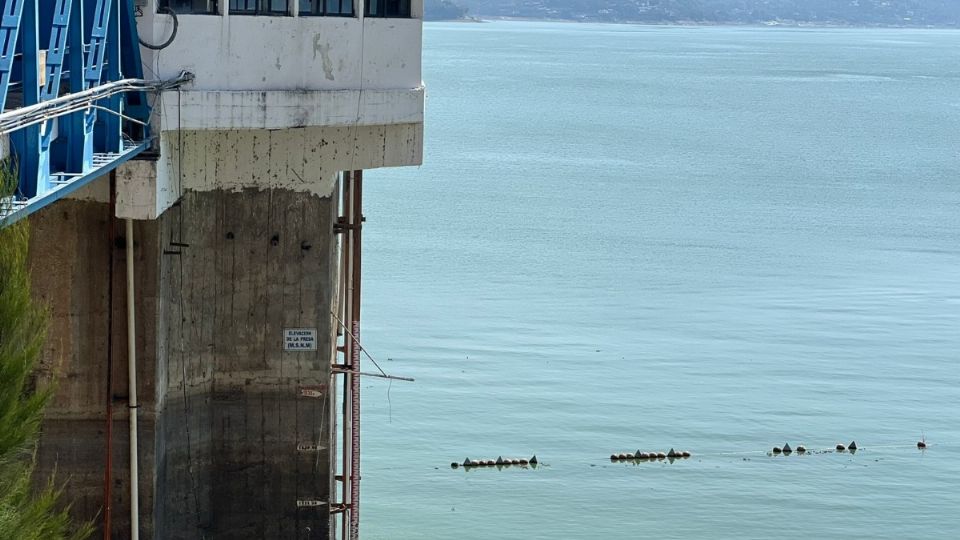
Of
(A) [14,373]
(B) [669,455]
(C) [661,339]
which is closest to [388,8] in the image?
(A) [14,373]

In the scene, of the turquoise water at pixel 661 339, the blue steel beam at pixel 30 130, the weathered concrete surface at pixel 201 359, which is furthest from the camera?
the turquoise water at pixel 661 339

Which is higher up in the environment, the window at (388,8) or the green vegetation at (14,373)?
the window at (388,8)

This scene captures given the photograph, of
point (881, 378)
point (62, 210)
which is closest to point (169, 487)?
point (62, 210)

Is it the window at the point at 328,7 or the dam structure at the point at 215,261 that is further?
the window at the point at 328,7

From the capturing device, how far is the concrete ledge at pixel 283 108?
17000 millimetres

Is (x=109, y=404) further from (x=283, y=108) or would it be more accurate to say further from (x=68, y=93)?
(x=68, y=93)

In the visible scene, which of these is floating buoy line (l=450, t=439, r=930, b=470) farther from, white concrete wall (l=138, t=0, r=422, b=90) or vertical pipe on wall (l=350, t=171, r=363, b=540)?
white concrete wall (l=138, t=0, r=422, b=90)

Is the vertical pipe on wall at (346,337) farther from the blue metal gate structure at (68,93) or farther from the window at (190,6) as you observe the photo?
the blue metal gate structure at (68,93)

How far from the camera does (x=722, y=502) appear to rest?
2872 cm

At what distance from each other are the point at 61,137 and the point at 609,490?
16.6 m

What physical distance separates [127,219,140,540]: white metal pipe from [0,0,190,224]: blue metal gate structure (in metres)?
1.37

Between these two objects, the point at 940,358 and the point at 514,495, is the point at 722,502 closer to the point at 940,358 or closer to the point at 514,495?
the point at 514,495

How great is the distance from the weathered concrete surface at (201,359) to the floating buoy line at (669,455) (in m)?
10.4

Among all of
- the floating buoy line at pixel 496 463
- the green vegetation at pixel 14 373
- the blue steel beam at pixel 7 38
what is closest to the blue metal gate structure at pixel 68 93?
the blue steel beam at pixel 7 38
